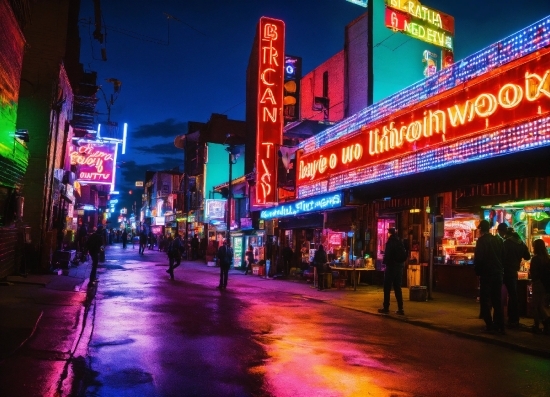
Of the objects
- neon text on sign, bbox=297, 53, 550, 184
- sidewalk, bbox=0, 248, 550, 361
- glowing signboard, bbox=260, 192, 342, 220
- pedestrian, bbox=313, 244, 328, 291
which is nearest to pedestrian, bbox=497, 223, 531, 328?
sidewalk, bbox=0, 248, 550, 361

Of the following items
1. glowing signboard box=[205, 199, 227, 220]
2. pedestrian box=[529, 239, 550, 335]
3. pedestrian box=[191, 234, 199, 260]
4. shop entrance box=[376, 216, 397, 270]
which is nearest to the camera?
pedestrian box=[529, 239, 550, 335]

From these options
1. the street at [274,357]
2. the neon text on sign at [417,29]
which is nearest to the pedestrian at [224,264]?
the street at [274,357]

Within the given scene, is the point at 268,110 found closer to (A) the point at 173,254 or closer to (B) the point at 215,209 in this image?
(A) the point at 173,254

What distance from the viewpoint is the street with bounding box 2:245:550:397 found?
18.3 feet

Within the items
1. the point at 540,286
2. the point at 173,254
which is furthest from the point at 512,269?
the point at 173,254

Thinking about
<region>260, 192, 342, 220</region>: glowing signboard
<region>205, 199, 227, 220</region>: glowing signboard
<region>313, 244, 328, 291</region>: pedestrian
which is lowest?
<region>313, 244, 328, 291</region>: pedestrian

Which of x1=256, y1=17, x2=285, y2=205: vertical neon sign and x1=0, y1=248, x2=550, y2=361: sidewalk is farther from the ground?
x1=256, y1=17, x2=285, y2=205: vertical neon sign

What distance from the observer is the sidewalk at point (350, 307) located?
26.5 ft

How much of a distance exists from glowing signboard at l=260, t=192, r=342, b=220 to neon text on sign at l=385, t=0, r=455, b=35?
928 centimetres

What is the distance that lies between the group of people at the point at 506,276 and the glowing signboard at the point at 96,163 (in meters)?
21.3

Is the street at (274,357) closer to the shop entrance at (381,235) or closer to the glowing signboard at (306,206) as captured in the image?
the glowing signboard at (306,206)

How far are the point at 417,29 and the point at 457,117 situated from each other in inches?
409

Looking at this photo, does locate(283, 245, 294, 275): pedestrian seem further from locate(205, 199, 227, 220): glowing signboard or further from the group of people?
the group of people

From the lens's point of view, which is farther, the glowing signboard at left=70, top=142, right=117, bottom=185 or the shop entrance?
the glowing signboard at left=70, top=142, right=117, bottom=185
